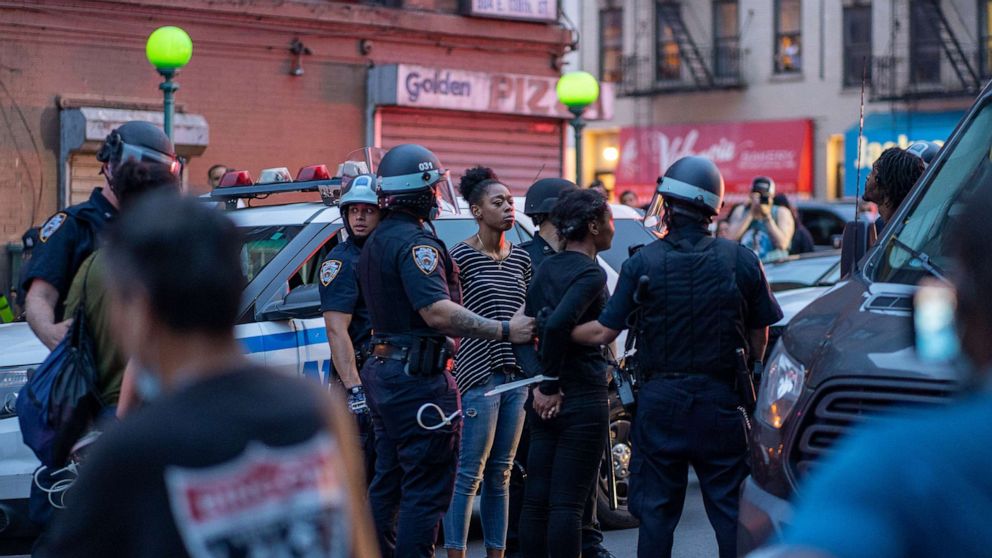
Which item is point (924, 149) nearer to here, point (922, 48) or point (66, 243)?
point (66, 243)

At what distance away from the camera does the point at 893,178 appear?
22.6 ft

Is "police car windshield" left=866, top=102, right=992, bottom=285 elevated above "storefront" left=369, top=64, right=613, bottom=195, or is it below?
below

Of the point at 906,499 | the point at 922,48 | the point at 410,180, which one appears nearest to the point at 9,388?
the point at 410,180

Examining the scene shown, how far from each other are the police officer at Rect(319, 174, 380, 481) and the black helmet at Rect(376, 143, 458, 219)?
0.47 m

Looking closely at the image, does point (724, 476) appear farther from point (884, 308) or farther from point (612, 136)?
point (612, 136)

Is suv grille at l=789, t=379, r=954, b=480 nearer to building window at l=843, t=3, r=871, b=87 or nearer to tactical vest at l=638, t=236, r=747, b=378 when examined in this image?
tactical vest at l=638, t=236, r=747, b=378

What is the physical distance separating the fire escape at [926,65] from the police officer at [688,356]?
3283 cm

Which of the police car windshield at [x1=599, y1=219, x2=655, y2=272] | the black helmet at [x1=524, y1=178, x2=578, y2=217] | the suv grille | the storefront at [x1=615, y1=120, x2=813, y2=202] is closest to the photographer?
the suv grille

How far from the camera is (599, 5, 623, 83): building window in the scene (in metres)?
42.0

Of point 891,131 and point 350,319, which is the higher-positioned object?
point 891,131

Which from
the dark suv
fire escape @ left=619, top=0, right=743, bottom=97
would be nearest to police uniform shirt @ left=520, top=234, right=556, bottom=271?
the dark suv

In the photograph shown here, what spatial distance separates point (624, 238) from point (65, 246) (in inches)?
179

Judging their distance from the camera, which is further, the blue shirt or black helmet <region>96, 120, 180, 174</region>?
black helmet <region>96, 120, 180, 174</region>

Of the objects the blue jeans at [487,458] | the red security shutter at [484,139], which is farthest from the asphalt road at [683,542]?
the red security shutter at [484,139]
